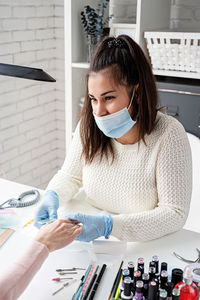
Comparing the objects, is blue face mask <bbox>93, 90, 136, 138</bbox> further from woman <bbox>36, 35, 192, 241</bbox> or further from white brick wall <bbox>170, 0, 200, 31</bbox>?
white brick wall <bbox>170, 0, 200, 31</bbox>

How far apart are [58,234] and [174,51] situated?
1264mm

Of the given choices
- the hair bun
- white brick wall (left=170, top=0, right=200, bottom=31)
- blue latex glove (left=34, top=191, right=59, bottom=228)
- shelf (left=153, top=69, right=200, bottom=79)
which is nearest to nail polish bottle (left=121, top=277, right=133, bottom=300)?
blue latex glove (left=34, top=191, right=59, bottom=228)

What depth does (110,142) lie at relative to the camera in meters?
1.44

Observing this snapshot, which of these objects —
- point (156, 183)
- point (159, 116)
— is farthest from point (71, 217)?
point (159, 116)

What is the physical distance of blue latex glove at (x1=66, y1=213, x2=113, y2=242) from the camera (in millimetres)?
1123

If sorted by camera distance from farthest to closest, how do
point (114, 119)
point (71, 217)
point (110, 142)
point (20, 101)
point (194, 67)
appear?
point (20, 101)
point (194, 67)
point (110, 142)
point (114, 119)
point (71, 217)

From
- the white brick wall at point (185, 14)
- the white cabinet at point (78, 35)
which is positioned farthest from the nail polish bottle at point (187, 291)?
the white brick wall at point (185, 14)

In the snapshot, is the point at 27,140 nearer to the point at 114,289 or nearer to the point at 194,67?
the point at 194,67

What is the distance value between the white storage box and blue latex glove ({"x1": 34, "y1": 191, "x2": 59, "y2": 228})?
1060 millimetres

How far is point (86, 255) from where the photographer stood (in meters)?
1.10

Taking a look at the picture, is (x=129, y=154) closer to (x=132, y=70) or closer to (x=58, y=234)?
(x=132, y=70)

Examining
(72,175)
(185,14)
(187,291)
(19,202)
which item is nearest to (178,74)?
(185,14)

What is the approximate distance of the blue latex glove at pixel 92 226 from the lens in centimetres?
112

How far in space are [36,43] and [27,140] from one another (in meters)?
0.66
